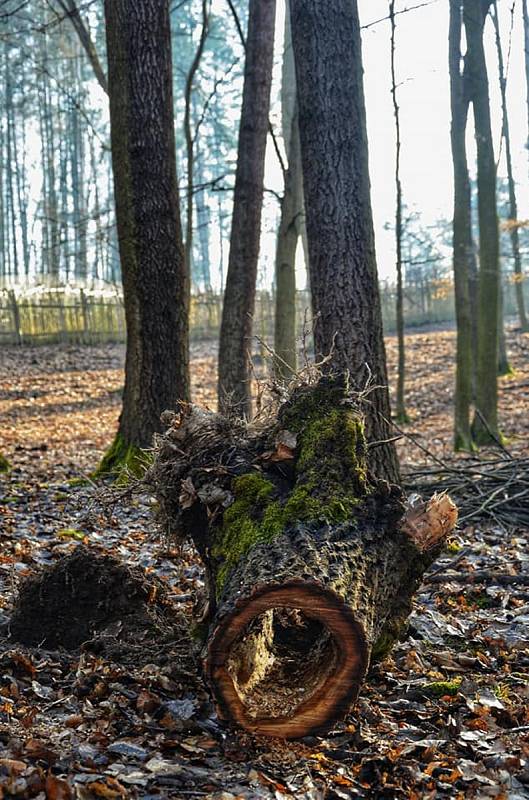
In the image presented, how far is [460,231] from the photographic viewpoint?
12.8 meters

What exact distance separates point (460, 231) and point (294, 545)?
10342 mm

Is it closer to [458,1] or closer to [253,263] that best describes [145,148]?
[253,263]

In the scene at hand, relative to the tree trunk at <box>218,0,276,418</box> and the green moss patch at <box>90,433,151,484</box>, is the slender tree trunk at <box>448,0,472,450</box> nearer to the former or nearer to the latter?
the tree trunk at <box>218,0,276,418</box>

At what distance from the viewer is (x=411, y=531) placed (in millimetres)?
3955

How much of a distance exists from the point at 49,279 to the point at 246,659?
35679 mm

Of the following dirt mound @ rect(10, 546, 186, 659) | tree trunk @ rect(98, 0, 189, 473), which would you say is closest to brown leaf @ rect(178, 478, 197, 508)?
dirt mound @ rect(10, 546, 186, 659)

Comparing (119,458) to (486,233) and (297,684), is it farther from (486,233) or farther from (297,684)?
(486,233)

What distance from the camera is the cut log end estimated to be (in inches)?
128

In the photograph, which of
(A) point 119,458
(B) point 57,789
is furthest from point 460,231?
(B) point 57,789

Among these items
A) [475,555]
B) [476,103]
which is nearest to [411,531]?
[475,555]

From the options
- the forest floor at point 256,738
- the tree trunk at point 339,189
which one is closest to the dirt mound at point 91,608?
the forest floor at point 256,738

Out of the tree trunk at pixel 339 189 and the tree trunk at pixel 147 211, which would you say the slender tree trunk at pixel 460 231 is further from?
the tree trunk at pixel 339 189

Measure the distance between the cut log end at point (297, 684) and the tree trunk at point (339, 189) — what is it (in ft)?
9.93

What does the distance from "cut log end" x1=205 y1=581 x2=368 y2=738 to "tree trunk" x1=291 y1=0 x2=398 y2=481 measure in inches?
119
